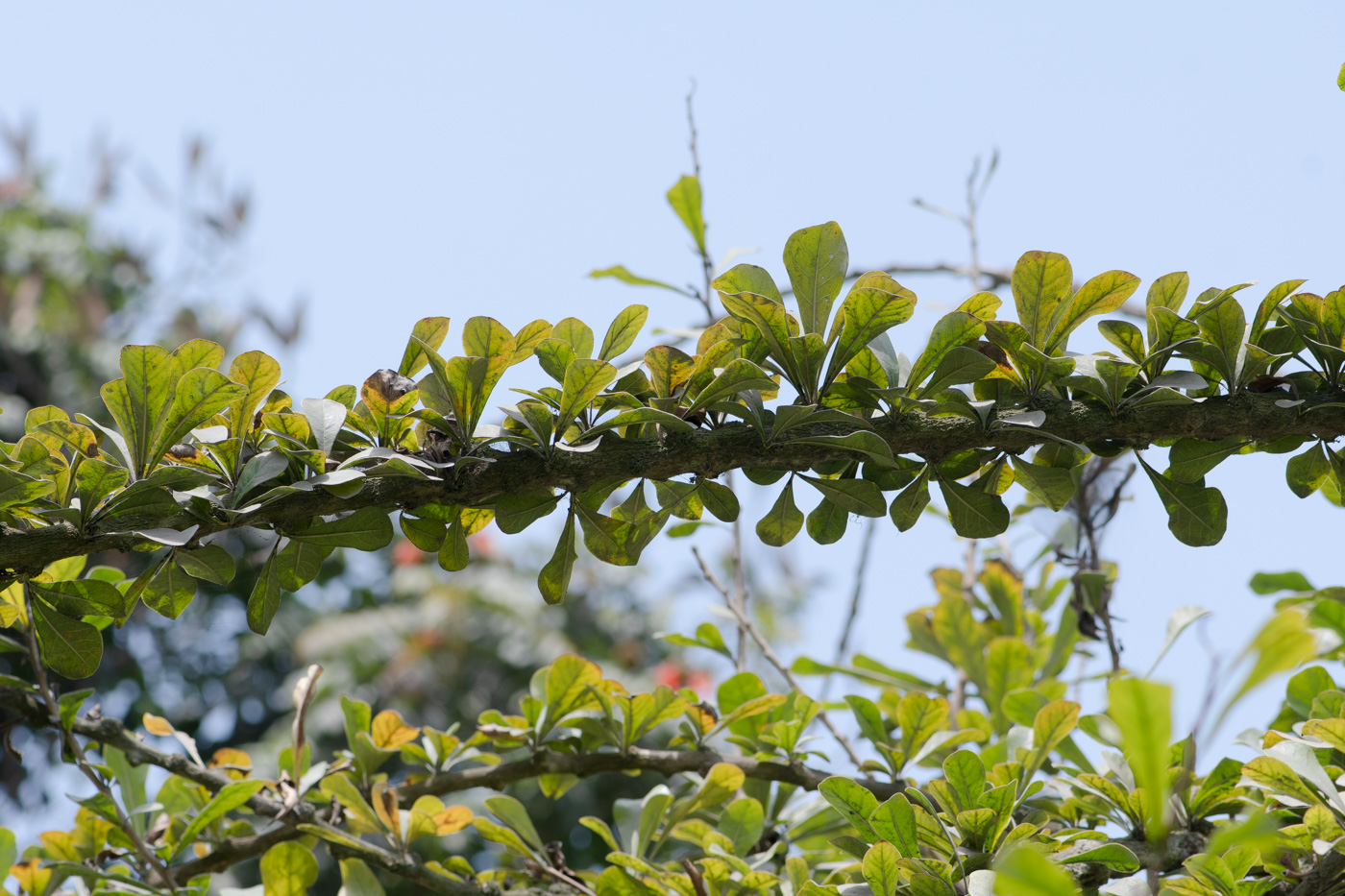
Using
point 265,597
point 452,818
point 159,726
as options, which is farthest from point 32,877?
point 265,597

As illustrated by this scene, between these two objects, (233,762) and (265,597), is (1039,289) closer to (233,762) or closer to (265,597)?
(265,597)

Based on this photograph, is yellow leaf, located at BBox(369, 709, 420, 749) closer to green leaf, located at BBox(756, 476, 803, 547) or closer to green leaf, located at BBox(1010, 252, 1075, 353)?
green leaf, located at BBox(756, 476, 803, 547)

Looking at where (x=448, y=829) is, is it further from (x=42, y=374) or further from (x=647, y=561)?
(x=42, y=374)

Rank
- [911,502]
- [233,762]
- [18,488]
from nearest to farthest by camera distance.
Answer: [18,488], [911,502], [233,762]

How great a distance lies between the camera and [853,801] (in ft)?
2.04

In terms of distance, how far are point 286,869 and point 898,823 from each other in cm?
47

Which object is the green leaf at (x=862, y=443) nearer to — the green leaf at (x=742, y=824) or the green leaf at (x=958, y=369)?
the green leaf at (x=958, y=369)

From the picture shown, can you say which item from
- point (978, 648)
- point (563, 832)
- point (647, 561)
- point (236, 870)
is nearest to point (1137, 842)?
point (978, 648)

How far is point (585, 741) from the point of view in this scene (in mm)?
848

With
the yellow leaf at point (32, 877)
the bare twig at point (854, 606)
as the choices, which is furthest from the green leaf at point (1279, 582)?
the yellow leaf at point (32, 877)

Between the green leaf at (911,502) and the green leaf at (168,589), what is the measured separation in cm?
43

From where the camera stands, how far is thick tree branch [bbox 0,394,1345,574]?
1.79 ft

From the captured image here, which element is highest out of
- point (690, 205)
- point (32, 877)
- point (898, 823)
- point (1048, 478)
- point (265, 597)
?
point (690, 205)

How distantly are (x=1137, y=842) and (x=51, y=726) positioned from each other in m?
0.84
